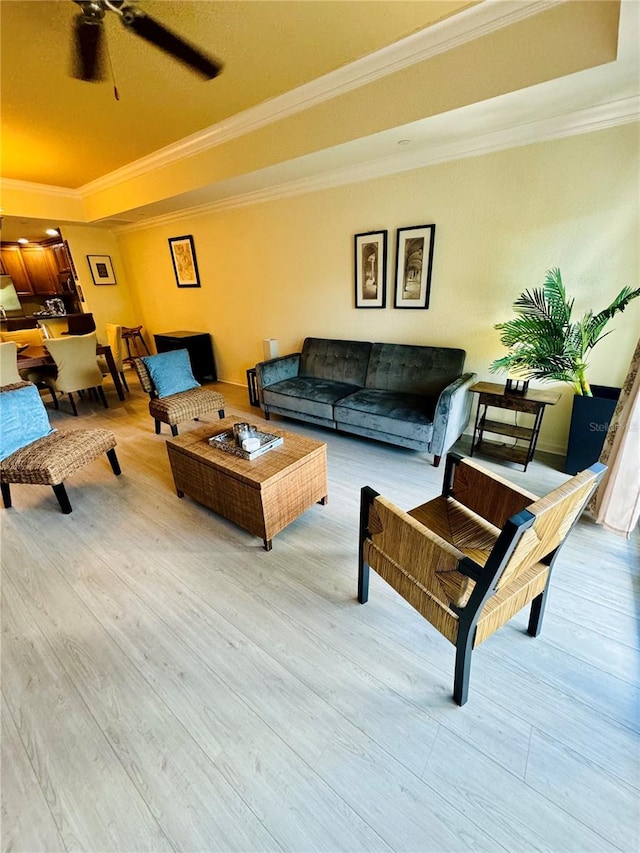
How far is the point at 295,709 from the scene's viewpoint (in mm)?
1248

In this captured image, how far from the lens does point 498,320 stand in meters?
2.86

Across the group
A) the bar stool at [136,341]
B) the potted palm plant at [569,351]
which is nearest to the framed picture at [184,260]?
the bar stool at [136,341]

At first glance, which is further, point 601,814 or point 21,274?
point 21,274

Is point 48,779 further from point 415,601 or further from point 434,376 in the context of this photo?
point 434,376

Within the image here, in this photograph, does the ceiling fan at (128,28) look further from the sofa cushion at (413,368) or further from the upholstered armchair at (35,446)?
the sofa cushion at (413,368)

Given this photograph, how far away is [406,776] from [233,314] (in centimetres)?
490

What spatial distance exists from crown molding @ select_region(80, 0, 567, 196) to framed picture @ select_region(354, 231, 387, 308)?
3.62 feet

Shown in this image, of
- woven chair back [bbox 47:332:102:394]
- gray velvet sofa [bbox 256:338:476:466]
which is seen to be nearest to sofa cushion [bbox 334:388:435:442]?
gray velvet sofa [bbox 256:338:476:466]

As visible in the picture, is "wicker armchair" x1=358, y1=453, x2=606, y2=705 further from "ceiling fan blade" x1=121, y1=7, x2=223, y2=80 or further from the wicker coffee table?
"ceiling fan blade" x1=121, y1=7, x2=223, y2=80

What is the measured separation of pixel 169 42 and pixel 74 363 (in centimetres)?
331

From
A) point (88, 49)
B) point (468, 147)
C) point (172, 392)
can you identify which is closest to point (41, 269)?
point (172, 392)

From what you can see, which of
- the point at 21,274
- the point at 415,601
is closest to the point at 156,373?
the point at 415,601

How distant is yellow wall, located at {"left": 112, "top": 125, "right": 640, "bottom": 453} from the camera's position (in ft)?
7.63

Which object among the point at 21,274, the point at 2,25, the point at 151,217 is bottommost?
the point at 21,274
